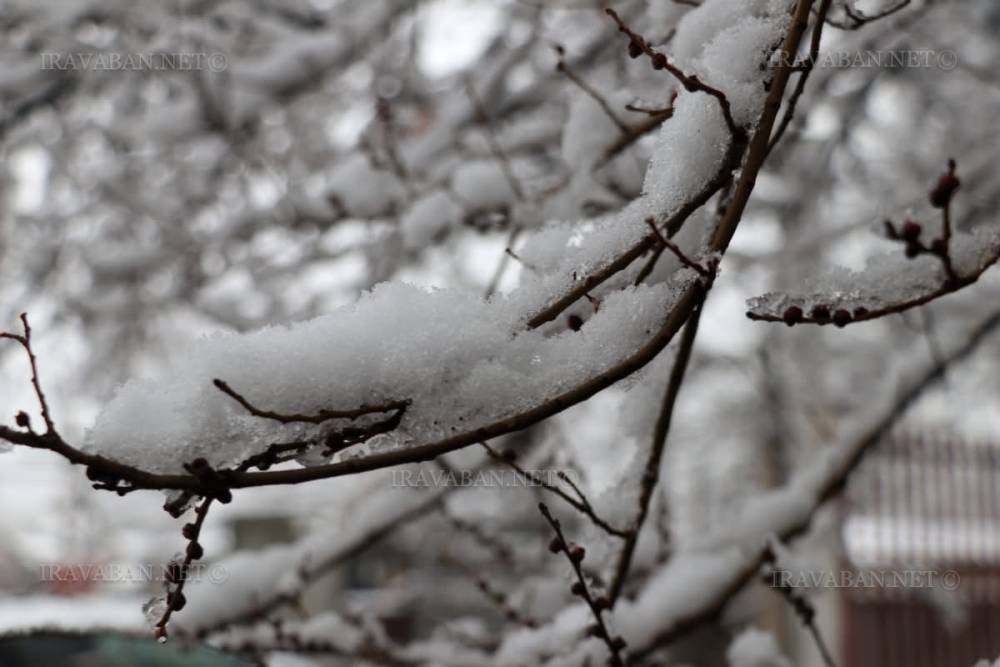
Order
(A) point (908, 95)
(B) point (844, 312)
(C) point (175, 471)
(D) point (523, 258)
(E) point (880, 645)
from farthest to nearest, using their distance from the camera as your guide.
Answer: (E) point (880, 645), (A) point (908, 95), (D) point (523, 258), (B) point (844, 312), (C) point (175, 471)

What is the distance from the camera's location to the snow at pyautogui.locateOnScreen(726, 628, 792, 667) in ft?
6.88

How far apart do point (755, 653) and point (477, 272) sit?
5114 millimetres

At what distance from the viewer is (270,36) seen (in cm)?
396

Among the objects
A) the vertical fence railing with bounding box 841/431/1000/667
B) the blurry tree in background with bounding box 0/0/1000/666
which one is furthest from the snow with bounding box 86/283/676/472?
the vertical fence railing with bounding box 841/431/1000/667

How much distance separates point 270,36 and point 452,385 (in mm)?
3394

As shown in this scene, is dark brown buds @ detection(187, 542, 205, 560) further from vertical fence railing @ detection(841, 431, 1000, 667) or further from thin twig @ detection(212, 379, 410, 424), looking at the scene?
vertical fence railing @ detection(841, 431, 1000, 667)

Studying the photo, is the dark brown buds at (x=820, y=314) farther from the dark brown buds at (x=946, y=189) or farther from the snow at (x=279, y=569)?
the snow at (x=279, y=569)

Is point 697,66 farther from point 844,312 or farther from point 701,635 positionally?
point 701,635

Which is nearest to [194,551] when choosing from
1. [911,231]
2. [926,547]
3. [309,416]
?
[309,416]

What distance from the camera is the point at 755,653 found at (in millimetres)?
2117

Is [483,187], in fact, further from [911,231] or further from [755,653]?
[911,231]

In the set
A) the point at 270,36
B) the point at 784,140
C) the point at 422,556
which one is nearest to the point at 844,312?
the point at 784,140

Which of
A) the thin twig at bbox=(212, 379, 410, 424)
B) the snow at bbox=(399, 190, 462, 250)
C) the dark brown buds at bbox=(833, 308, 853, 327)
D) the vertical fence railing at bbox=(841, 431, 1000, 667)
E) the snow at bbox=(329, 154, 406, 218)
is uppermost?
the vertical fence railing at bbox=(841, 431, 1000, 667)

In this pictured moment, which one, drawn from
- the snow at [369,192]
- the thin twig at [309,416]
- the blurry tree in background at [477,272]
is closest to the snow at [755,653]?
the blurry tree in background at [477,272]
